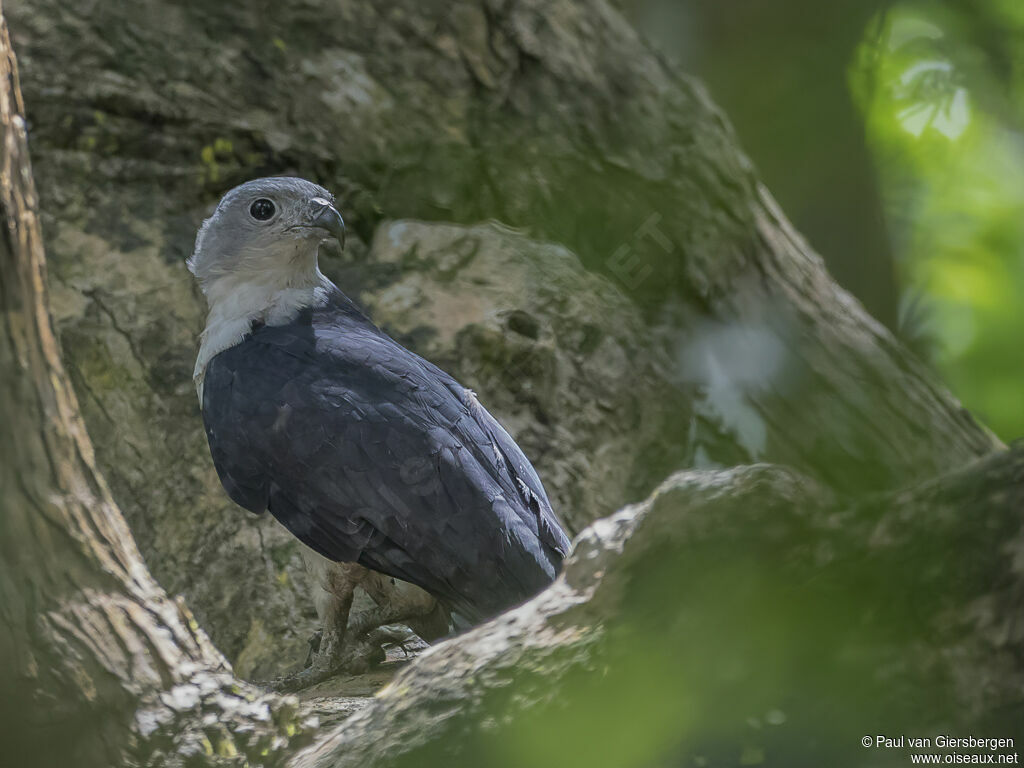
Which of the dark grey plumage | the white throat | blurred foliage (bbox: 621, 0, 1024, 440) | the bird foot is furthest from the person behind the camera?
the white throat

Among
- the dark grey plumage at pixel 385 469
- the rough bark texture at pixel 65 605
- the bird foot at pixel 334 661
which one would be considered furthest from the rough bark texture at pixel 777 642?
the bird foot at pixel 334 661

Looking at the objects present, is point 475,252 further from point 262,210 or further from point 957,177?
point 957,177

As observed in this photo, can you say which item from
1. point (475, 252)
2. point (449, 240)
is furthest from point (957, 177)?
point (449, 240)

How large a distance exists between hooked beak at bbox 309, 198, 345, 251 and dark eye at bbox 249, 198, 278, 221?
24 cm

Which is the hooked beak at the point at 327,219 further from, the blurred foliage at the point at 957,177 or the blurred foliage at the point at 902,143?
the blurred foliage at the point at 957,177

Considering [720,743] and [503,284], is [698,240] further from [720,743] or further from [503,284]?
[720,743]

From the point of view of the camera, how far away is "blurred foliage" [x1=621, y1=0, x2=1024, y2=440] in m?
4.56

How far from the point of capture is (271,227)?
5.50 m

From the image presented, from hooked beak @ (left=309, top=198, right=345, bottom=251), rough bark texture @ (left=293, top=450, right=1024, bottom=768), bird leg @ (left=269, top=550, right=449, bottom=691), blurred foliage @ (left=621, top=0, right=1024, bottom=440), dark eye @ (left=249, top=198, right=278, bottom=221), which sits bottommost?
rough bark texture @ (left=293, top=450, right=1024, bottom=768)

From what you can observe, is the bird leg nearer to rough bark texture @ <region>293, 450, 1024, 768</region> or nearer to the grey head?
the grey head

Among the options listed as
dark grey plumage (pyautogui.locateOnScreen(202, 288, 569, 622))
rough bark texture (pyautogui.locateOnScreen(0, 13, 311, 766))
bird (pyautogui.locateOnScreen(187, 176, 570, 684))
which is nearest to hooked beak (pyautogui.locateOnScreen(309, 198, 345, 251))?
bird (pyautogui.locateOnScreen(187, 176, 570, 684))

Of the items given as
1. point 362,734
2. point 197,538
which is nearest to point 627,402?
point 197,538

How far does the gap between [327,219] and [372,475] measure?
5.00 ft

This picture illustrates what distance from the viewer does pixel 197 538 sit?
5.90m
